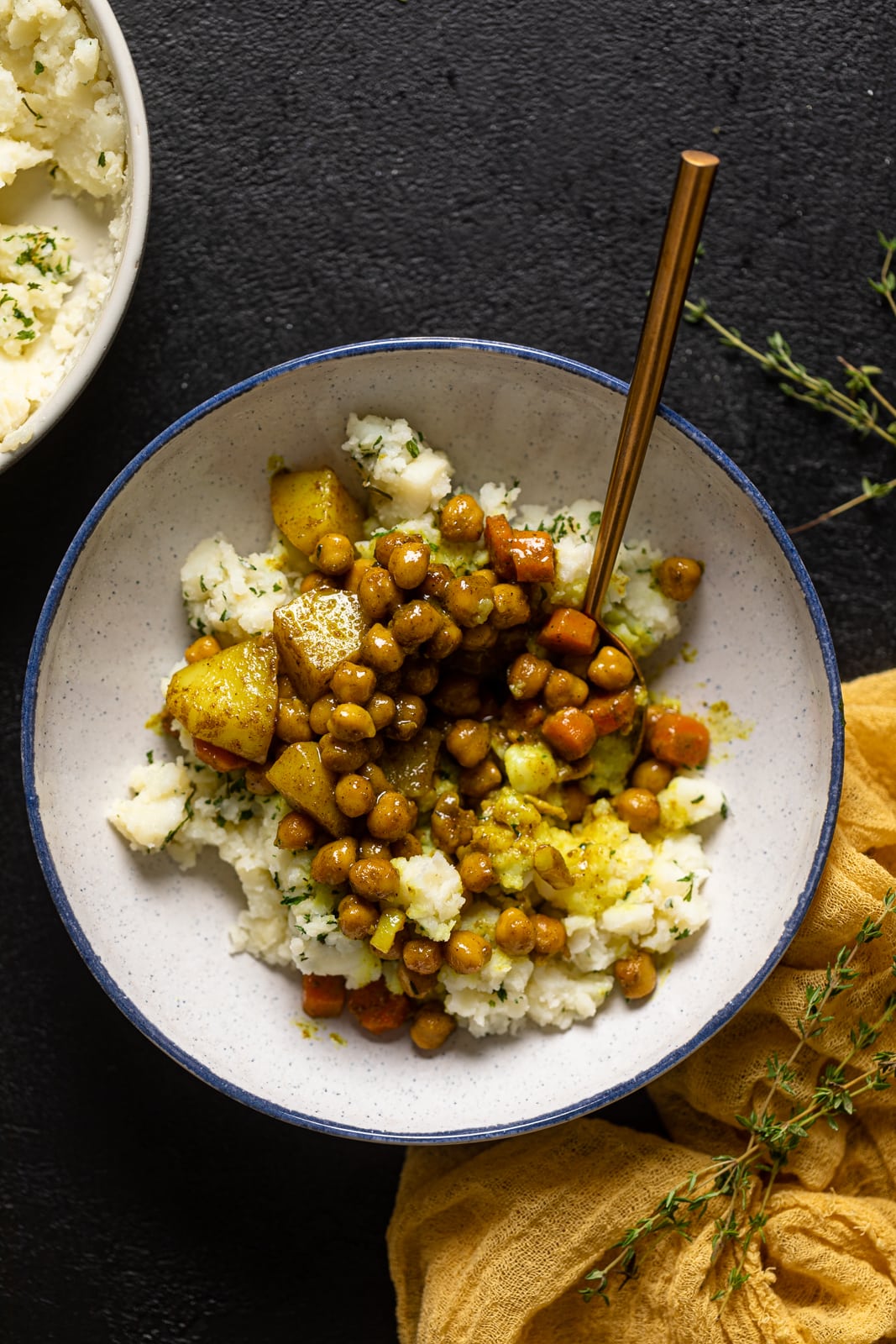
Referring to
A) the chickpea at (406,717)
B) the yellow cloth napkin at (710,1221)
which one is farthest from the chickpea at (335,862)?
the yellow cloth napkin at (710,1221)

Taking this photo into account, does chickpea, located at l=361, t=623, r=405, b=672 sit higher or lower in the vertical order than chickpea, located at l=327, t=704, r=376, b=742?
higher

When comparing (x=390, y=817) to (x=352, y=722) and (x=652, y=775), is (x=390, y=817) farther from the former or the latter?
(x=652, y=775)

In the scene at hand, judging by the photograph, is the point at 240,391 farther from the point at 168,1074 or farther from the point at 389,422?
the point at 168,1074

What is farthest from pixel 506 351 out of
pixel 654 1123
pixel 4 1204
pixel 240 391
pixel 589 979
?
pixel 4 1204

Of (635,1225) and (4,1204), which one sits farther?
(4,1204)

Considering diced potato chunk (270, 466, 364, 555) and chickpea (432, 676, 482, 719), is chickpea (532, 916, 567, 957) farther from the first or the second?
diced potato chunk (270, 466, 364, 555)

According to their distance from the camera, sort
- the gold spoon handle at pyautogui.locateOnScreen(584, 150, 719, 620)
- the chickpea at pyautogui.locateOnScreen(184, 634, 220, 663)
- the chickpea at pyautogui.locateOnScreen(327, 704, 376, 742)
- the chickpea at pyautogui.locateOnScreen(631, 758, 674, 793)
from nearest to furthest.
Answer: the gold spoon handle at pyautogui.locateOnScreen(584, 150, 719, 620) → the chickpea at pyautogui.locateOnScreen(327, 704, 376, 742) → the chickpea at pyautogui.locateOnScreen(184, 634, 220, 663) → the chickpea at pyautogui.locateOnScreen(631, 758, 674, 793)

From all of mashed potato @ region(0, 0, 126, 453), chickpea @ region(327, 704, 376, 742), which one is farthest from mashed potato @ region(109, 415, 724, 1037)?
mashed potato @ region(0, 0, 126, 453)
